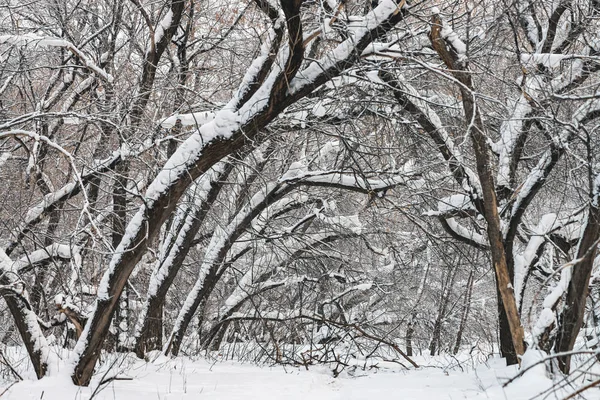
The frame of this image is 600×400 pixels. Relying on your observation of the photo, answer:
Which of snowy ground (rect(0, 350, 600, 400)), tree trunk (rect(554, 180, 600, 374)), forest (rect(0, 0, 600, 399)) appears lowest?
snowy ground (rect(0, 350, 600, 400))

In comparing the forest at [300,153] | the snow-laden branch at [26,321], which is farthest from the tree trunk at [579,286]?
the snow-laden branch at [26,321]

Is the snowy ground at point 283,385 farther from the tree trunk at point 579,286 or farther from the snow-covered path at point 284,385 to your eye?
the tree trunk at point 579,286

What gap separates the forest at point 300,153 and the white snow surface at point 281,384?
0.63 ft

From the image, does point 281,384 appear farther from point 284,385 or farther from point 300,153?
point 300,153

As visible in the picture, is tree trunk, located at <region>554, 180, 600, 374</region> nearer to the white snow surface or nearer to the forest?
the forest

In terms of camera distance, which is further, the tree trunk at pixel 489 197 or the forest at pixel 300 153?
the tree trunk at pixel 489 197

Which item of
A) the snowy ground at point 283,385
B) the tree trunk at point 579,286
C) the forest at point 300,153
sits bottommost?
the snowy ground at point 283,385

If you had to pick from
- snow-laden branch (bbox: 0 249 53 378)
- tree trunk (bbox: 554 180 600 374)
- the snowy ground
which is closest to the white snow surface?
the snowy ground

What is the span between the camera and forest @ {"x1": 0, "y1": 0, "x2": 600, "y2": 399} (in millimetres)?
4543

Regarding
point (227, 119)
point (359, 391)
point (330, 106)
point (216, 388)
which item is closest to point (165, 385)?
point (216, 388)

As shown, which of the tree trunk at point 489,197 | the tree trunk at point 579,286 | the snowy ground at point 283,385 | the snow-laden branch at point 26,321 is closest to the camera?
the tree trunk at point 579,286

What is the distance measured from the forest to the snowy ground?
0.18m

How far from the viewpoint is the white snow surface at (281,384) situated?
442cm

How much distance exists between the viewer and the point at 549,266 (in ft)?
28.2
